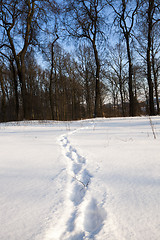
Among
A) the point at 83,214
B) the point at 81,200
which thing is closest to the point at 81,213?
the point at 83,214

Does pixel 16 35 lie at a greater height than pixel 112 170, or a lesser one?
greater

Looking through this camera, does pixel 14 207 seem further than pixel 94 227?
Yes

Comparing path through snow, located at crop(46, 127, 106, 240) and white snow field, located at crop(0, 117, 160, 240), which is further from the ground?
white snow field, located at crop(0, 117, 160, 240)

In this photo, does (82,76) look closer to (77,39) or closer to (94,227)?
(77,39)

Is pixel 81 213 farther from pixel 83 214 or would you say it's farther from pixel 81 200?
pixel 81 200

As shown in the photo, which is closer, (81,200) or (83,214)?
(83,214)

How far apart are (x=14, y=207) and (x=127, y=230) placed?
0.65 m

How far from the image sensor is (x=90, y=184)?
1137 mm

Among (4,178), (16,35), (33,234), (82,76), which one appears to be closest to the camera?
(33,234)

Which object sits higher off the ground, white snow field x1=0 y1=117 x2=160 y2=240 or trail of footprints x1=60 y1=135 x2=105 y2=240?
white snow field x1=0 y1=117 x2=160 y2=240

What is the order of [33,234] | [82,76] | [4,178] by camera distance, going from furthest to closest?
1. [82,76]
2. [4,178]
3. [33,234]

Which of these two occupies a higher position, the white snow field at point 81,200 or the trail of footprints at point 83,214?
the white snow field at point 81,200

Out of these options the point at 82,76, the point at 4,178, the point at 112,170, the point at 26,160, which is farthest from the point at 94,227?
the point at 82,76

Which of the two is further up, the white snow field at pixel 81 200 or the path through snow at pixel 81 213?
the white snow field at pixel 81 200
